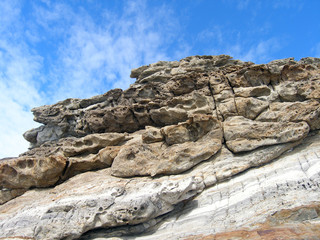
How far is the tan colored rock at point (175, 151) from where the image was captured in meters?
13.6

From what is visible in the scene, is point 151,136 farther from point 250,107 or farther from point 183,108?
point 250,107

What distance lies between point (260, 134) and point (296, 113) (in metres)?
2.80

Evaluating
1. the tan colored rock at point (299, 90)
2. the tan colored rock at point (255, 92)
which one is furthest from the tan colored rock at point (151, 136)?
the tan colored rock at point (299, 90)

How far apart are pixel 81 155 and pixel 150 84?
9316 millimetres

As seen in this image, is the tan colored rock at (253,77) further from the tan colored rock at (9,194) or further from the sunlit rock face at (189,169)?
the tan colored rock at (9,194)

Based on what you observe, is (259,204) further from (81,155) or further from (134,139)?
(81,155)

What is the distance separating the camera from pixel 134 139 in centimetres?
1822

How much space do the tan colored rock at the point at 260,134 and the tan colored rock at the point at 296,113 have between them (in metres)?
0.68

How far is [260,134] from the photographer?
1329cm

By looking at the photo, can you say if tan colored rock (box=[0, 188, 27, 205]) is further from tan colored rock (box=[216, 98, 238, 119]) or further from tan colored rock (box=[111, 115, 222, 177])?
tan colored rock (box=[216, 98, 238, 119])

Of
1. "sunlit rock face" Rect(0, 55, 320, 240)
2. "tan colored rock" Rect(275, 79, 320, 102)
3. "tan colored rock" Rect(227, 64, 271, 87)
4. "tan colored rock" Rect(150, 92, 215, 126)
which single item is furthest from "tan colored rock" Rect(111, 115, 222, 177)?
"tan colored rock" Rect(275, 79, 320, 102)

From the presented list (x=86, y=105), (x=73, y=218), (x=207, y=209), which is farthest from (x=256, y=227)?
(x=86, y=105)

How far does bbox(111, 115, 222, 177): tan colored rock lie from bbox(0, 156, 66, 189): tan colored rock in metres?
4.54

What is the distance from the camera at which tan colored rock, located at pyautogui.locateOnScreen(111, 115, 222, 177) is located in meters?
13.6
